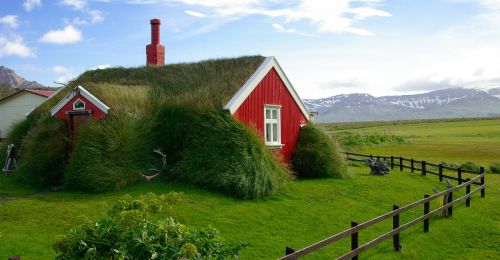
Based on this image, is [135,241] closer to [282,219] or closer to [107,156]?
[282,219]

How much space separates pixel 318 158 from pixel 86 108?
10.1 m

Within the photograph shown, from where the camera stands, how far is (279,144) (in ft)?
61.8

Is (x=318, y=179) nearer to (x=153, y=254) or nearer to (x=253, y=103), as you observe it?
(x=253, y=103)

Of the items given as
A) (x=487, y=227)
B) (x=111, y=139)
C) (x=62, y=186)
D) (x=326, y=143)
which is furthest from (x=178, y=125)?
(x=487, y=227)

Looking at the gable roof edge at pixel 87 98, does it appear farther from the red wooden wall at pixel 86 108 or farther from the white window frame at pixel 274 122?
the white window frame at pixel 274 122

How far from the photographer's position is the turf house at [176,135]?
1433cm

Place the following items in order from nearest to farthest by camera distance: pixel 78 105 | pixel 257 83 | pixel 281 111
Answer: pixel 78 105, pixel 257 83, pixel 281 111

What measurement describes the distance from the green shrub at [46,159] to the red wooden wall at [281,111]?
22.1 feet

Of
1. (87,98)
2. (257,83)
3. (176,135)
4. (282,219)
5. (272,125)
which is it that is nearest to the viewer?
(282,219)

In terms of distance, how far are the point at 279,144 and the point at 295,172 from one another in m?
1.49

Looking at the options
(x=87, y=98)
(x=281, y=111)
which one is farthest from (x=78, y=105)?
(x=281, y=111)

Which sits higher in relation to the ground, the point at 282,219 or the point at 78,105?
the point at 78,105

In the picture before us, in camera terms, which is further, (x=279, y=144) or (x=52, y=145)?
(x=279, y=144)

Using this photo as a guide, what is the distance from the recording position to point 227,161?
568 inches
